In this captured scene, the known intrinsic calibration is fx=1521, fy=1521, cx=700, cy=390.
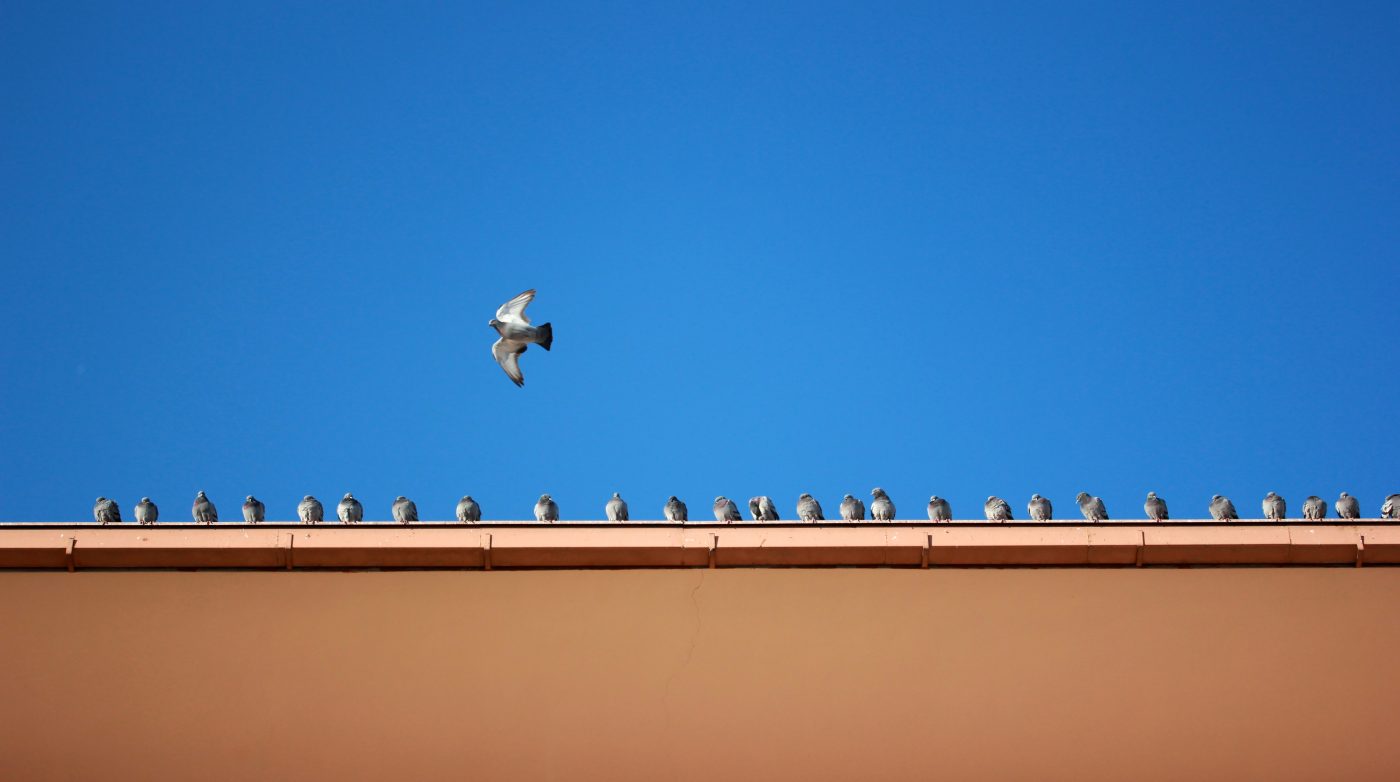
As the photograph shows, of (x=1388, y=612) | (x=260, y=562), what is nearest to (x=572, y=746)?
(x=260, y=562)

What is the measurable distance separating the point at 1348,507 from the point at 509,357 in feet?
23.9

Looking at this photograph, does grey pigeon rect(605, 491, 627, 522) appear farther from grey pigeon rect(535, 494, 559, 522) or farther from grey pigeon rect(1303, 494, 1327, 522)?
grey pigeon rect(1303, 494, 1327, 522)

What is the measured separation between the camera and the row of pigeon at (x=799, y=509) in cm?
1230

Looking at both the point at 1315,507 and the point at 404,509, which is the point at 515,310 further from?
the point at 1315,507

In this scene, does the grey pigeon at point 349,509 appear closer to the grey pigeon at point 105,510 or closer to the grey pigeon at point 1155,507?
the grey pigeon at point 105,510

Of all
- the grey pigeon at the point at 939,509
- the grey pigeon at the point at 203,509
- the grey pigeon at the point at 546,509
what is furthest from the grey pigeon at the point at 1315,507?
the grey pigeon at the point at 203,509

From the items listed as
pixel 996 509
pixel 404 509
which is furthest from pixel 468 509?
pixel 996 509

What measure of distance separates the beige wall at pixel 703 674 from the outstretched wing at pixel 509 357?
18.1 ft

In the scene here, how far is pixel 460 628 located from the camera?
8086 mm

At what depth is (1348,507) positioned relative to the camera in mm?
12547

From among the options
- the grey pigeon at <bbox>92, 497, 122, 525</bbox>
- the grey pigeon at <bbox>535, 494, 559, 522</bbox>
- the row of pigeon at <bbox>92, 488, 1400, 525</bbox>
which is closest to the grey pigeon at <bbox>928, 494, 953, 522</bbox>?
the row of pigeon at <bbox>92, 488, 1400, 525</bbox>

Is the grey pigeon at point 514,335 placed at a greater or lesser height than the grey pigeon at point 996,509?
greater

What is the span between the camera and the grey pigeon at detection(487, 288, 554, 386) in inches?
537

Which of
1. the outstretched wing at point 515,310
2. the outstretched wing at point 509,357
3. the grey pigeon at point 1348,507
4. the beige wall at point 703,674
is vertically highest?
the outstretched wing at point 515,310
